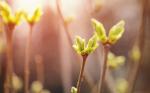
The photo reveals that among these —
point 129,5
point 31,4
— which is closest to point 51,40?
point 129,5

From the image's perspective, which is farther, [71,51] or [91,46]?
[71,51]

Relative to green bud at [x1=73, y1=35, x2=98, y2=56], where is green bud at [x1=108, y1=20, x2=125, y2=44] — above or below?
above

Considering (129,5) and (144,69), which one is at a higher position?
(129,5)

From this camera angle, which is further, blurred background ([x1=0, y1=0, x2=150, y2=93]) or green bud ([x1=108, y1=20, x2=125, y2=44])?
blurred background ([x1=0, y1=0, x2=150, y2=93])

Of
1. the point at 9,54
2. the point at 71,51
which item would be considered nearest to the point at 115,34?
the point at 9,54

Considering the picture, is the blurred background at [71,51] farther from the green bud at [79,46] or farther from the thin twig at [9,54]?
the green bud at [79,46]

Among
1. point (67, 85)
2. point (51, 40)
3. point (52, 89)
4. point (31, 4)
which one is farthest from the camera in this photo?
point (51, 40)

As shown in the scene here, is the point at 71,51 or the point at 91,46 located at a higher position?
the point at 91,46

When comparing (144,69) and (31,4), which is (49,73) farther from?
(31,4)

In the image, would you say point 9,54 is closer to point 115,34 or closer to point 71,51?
point 115,34

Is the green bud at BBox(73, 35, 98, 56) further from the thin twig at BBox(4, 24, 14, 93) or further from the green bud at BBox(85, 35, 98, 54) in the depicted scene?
the thin twig at BBox(4, 24, 14, 93)

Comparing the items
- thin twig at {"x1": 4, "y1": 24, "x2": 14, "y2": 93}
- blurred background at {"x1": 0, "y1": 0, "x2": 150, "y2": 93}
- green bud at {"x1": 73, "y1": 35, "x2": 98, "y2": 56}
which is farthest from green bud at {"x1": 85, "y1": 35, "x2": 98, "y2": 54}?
blurred background at {"x1": 0, "y1": 0, "x2": 150, "y2": 93}
